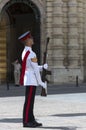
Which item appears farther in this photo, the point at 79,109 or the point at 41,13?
the point at 41,13

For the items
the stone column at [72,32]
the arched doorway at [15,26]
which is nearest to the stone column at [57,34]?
the stone column at [72,32]

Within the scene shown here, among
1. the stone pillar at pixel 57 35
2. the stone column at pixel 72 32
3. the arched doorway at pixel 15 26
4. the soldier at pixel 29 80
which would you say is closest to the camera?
the soldier at pixel 29 80

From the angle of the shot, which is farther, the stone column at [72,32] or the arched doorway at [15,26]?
the arched doorway at [15,26]

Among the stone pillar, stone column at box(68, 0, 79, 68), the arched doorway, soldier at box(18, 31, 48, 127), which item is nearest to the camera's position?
soldier at box(18, 31, 48, 127)

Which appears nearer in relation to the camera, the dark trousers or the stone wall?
the dark trousers

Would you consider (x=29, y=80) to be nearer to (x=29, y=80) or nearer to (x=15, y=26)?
(x=29, y=80)

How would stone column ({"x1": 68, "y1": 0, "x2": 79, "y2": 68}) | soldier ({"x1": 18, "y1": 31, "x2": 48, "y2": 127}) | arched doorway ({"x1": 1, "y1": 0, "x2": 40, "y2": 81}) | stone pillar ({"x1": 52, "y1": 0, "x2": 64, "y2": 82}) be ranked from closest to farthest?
soldier ({"x1": 18, "y1": 31, "x2": 48, "y2": 127})
stone pillar ({"x1": 52, "y1": 0, "x2": 64, "y2": 82})
stone column ({"x1": 68, "y1": 0, "x2": 79, "y2": 68})
arched doorway ({"x1": 1, "y1": 0, "x2": 40, "y2": 81})

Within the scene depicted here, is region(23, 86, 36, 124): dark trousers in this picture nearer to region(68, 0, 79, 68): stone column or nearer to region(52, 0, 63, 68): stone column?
region(52, 0, 63, 68): stone column

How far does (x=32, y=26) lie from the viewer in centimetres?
3750

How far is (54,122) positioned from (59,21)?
2243cm

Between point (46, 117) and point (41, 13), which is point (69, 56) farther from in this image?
point (46, 117)

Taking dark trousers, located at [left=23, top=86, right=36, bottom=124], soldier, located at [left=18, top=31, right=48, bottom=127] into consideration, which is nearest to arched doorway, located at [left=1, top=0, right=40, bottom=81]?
soldier, located at [left=18, top=31, right=48, bottom=127]

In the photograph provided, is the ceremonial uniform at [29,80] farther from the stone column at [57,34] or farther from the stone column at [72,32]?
the stone column at [72,32]

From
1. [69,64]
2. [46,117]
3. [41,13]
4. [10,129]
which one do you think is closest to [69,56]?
[69,64]
